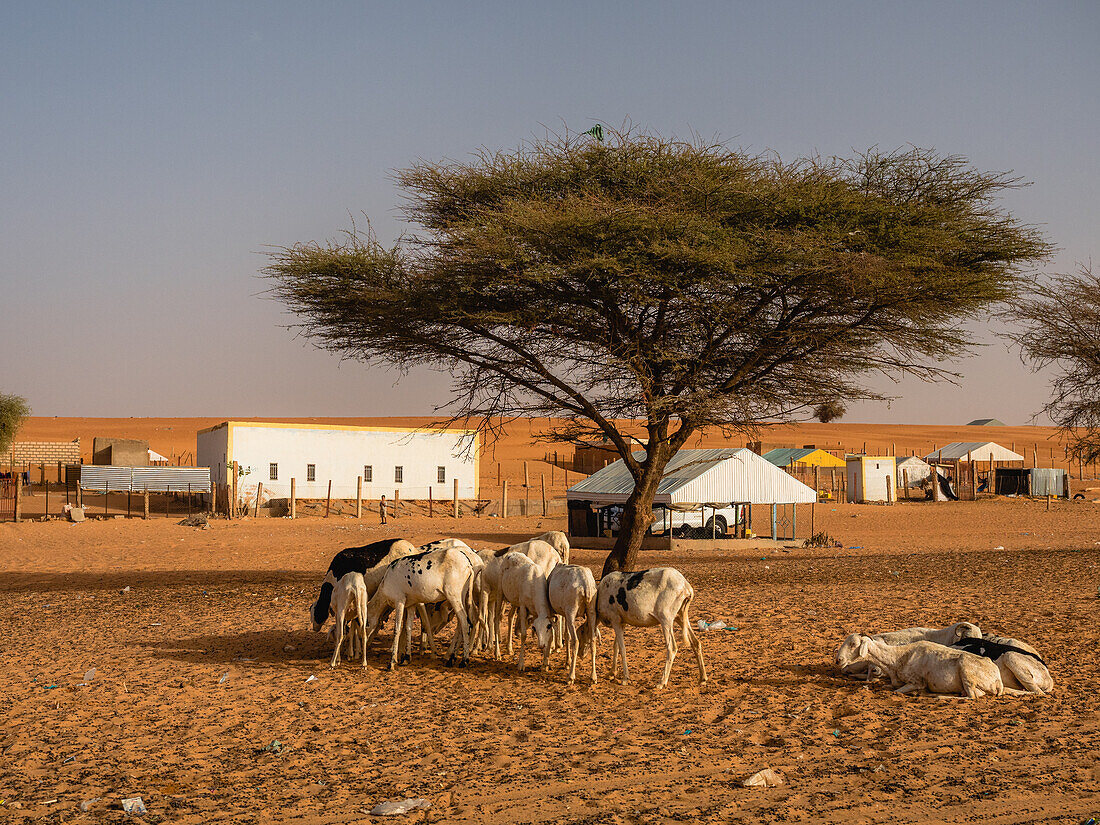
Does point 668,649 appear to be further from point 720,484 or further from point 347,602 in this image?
point 720,484

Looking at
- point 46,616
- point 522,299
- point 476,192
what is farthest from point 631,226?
point 46,616

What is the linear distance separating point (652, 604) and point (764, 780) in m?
3.33

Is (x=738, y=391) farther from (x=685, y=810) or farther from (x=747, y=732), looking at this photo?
(x=685, y=810)

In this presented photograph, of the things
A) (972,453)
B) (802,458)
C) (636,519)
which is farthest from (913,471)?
(636,519)

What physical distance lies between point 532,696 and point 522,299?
26.0ft

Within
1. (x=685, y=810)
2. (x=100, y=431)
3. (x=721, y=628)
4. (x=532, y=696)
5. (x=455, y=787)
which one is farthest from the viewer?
(x=100, y=431)

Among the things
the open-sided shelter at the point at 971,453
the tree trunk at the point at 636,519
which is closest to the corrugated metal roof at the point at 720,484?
the tree trunk at the point at 636,519

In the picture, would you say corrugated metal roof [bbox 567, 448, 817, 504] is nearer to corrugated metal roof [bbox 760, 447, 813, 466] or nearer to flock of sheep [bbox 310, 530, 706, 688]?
flock of sheep [bbox 310, 530, 706, 688]

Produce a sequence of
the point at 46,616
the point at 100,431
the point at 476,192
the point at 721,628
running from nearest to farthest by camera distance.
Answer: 1. the point at 721,628
2. the point at 46,616
3. the point at 476,192
4. the point at 100,431

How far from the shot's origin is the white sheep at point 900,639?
9.81 meters

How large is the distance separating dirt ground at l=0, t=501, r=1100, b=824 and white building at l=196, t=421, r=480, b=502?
95.8 ft

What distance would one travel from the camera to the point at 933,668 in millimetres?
9242

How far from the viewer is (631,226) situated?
14.8 m

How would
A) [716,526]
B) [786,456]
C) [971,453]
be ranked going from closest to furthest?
[716,526] < [786,456] < [971,453]
